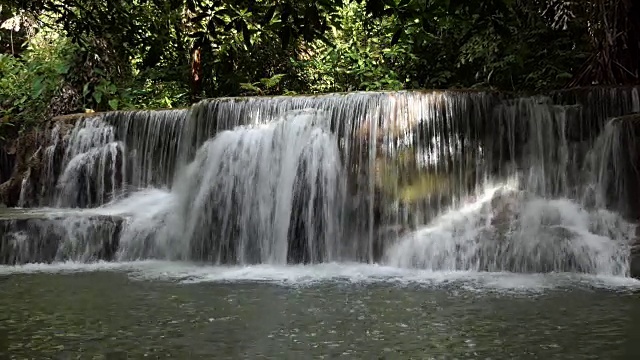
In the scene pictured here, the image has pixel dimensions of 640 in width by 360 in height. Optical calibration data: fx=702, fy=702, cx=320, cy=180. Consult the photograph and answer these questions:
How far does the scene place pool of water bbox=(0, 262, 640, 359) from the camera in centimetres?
396

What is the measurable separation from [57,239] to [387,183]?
425 centimetres

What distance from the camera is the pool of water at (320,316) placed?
3.96 m

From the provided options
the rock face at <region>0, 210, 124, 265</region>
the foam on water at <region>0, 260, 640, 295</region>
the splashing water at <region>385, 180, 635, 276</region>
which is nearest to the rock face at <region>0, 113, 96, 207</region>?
the rock face at <region>0, 210, 124, 265</region>

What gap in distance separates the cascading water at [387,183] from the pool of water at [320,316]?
1.16 metres

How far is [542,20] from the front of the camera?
1218 centimetres

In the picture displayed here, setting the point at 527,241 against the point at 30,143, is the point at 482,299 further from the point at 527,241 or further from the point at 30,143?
the point at 30,143

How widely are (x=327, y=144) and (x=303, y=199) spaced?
814 mm

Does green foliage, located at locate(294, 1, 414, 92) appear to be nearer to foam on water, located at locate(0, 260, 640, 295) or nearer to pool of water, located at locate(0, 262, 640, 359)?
foam on water, located at locate(0, 260, 640, 295)

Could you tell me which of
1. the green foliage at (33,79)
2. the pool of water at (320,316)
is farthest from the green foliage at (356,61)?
the pool of water at (320,316)

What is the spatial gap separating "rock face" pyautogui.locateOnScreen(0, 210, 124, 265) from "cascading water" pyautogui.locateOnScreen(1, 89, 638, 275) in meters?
0.26

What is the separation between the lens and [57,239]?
8938 mm

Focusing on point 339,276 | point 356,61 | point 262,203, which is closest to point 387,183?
point 262,203

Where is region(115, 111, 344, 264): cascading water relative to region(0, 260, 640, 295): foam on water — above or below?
above

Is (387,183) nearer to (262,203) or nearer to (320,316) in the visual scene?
(262,203)
